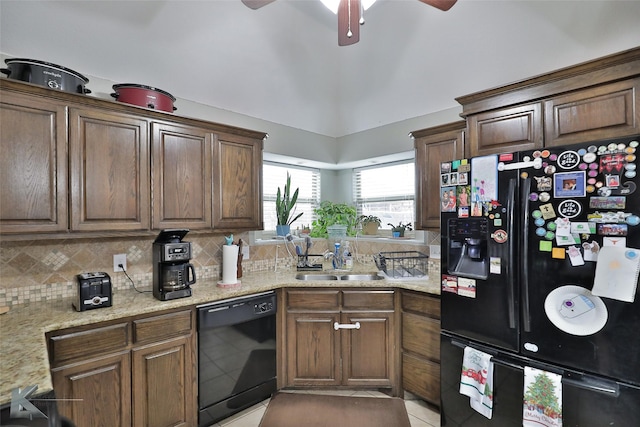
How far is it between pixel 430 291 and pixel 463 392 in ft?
2.16

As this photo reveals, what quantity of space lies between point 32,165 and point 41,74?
55cm

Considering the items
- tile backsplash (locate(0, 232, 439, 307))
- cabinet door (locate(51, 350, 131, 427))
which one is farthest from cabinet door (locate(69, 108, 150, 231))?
cabinet door (locate(51, 350, 131, 427))

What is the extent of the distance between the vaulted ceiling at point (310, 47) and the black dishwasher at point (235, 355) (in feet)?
6.16

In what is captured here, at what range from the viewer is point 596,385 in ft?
5.08

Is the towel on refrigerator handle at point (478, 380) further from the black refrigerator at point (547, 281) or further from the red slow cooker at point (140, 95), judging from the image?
the red slow cooker at point (140, 95)

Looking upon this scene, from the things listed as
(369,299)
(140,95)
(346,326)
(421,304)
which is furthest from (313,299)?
(140,95)

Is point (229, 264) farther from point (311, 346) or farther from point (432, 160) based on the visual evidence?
point (432, 160)

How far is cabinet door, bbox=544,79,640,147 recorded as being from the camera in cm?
160

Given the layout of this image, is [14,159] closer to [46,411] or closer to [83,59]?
[83,59]

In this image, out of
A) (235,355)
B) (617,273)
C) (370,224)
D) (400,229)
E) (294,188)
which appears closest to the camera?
(617,273)

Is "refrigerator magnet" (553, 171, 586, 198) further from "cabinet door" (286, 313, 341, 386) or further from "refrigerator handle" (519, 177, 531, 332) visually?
"cabinet door" (286, 313, 341, 386)

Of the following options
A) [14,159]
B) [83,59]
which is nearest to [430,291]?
[14,159]

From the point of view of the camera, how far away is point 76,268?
223 centimetres

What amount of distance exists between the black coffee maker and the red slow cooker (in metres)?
0.93
